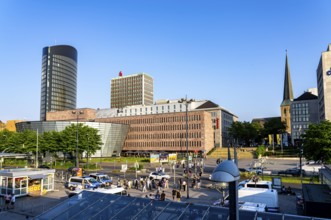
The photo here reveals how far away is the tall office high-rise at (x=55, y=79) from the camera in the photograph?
7367 inches

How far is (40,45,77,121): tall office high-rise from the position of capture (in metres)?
187

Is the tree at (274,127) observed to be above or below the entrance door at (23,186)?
above

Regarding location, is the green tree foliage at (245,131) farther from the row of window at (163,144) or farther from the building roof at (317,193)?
the building roof at (317,193)

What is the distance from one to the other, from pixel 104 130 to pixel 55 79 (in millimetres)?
85696

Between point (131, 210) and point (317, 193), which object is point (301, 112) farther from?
point (131, 210)

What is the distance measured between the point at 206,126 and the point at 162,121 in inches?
841

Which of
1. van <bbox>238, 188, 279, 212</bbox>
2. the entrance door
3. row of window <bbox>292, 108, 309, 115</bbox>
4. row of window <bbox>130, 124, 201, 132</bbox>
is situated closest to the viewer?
van <bbox>238, 188, 279, 212</bbox>

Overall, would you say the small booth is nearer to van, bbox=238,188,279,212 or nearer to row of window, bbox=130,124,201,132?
van, bbox=238,188,279,212

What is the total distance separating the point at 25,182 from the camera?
3341 centimetres

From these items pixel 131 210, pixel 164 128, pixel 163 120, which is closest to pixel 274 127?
pixel 164 128

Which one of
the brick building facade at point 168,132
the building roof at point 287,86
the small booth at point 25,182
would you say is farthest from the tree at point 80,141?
the building roof at point 287,86

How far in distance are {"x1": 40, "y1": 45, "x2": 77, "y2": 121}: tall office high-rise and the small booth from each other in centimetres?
16378

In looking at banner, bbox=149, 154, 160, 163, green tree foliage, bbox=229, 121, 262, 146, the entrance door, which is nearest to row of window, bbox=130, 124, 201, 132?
green tree foliage, bbox=229, 121, 262, 146

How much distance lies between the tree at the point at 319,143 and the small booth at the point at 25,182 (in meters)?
37.5
